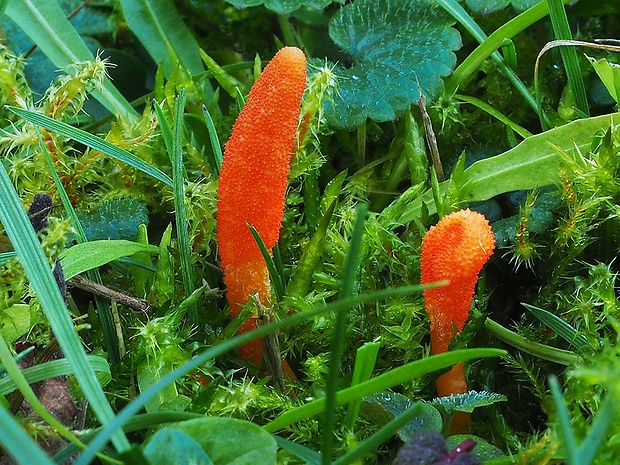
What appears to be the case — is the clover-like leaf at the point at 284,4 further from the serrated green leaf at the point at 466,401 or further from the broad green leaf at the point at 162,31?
the serrated green leaf at the point at 466,401

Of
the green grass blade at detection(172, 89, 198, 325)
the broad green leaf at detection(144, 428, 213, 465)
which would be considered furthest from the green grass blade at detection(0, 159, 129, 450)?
the green grass blade at detection(172, 89, 198, 325)

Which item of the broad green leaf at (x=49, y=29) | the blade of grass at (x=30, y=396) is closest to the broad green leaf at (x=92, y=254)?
the blade of grass at (x=30, y=396)

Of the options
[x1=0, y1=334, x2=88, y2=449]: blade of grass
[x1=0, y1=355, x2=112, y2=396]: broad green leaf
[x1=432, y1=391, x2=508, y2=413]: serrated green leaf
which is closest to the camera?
[x1=0, y1=334, x2=88, y2=449]: blade of grass

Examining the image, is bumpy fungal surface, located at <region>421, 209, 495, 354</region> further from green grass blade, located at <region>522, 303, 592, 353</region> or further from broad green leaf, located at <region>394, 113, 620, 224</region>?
broad green leaf, located at <region>394, 113, 620, 224</region>

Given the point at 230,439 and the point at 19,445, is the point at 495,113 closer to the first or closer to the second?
the point at 230,439

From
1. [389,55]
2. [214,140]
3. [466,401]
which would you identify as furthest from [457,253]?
[389,55]

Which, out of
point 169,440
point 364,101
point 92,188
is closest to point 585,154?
point 364,101

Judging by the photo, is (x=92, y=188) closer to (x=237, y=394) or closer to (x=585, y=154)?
(x=237, y=394)
